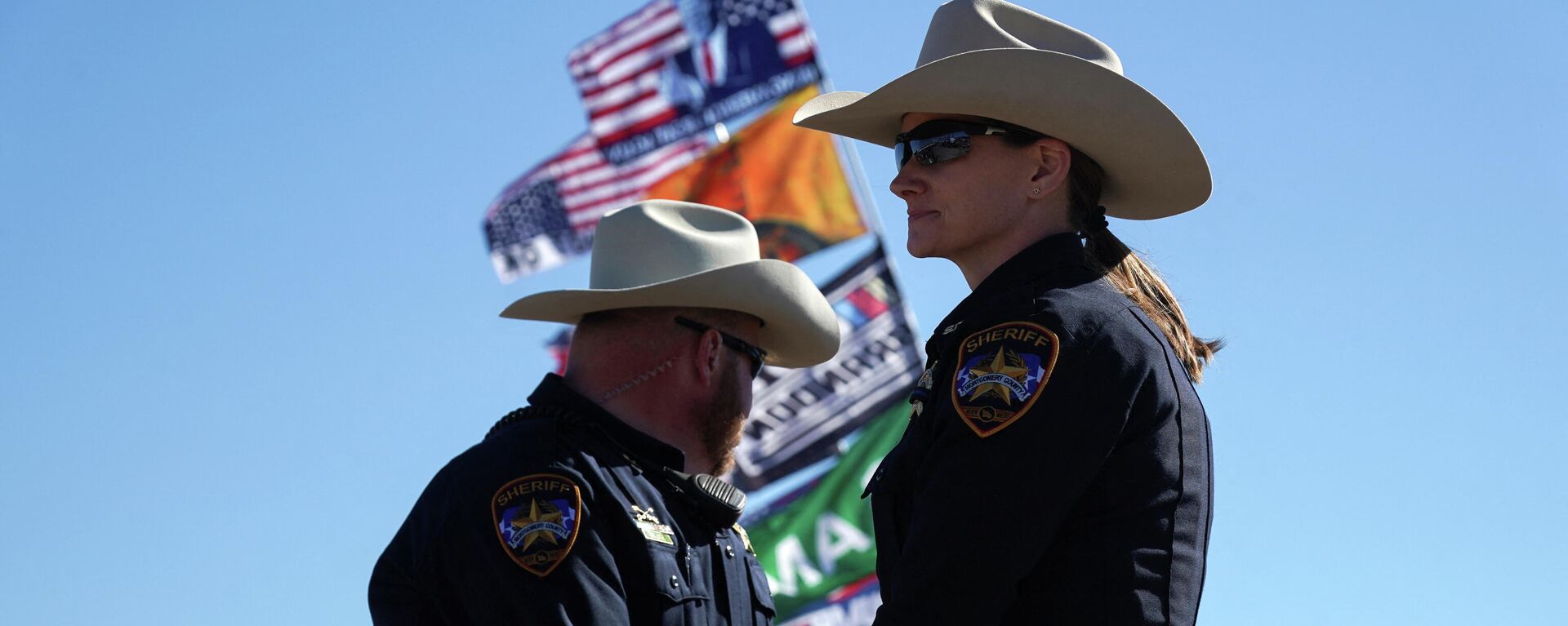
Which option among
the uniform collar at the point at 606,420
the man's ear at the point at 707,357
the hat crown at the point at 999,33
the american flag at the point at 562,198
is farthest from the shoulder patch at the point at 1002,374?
the american flag at the point at 562,198

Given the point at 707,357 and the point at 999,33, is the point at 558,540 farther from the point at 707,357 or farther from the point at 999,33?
the point at 999,33

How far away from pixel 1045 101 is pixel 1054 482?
39.9 inches

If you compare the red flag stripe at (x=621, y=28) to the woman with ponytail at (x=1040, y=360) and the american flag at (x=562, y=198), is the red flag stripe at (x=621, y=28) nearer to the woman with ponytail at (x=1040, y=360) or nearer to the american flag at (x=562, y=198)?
the american flag at (x=562, y=198)

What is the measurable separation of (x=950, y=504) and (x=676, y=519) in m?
1.84

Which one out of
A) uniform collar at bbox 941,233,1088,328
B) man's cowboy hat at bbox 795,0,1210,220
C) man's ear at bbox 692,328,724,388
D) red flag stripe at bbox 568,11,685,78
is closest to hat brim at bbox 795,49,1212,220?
man's cowboy hat at bbox 795,0,1210,220

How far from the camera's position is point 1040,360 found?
305 cm

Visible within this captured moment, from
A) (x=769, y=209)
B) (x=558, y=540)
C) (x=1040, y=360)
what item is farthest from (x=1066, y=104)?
(x=769, y=209)

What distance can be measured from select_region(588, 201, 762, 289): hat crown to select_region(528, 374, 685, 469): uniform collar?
19.2 inches

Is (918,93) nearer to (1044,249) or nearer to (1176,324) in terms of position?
(1044,249)

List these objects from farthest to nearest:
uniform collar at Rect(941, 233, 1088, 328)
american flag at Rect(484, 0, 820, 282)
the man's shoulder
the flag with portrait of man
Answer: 1. american flag at Rect(484, 0, 820, 282)
2. the flag with portrait of man
3. the man's shoulder
4. uniform collar at Rect(941, 233, 1088, 328)

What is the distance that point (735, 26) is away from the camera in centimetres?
1920

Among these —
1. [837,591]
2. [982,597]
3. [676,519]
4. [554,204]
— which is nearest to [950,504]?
[982,597]

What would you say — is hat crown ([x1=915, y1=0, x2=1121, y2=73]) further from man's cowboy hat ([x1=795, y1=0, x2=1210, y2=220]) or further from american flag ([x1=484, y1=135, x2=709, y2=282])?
american flag ([x1=484, y1=135, x2=709, y2=282])

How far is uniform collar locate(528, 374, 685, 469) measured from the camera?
474 centimetres
